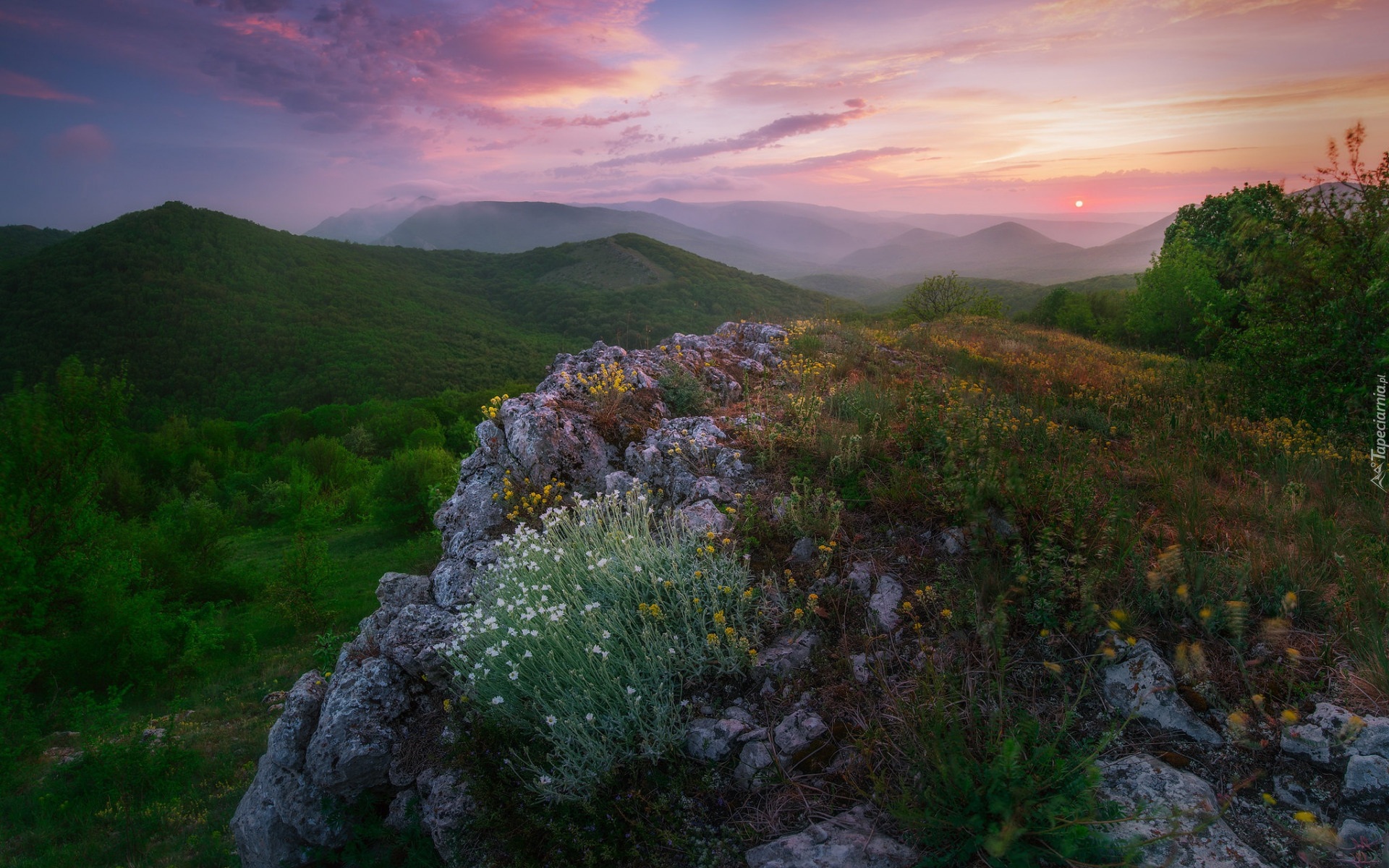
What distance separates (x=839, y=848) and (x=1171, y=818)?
1.37 meters

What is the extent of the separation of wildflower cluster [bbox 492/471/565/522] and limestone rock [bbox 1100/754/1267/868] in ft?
16.3

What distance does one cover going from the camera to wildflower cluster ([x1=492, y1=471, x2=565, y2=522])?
5.99 m

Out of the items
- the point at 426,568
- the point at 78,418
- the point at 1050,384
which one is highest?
the point at 78,418

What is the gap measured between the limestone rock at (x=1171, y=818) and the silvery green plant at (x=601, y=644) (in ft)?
6.33

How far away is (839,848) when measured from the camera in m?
2.63

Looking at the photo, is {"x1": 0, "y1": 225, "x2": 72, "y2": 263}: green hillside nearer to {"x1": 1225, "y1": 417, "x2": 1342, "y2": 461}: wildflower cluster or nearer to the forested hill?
the forested hill

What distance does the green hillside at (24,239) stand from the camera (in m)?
106

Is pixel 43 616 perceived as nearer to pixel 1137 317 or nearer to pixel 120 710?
pixel 120 710

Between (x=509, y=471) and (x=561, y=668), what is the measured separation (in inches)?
133

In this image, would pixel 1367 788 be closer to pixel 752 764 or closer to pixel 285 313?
pixel 752 764

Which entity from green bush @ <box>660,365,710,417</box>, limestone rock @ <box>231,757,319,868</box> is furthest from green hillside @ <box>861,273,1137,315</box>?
limestone rock @ <box>231,757,319,868</box>

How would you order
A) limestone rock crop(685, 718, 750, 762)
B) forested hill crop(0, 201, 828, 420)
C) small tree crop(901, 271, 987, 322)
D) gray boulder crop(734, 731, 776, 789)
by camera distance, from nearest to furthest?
gray boulder crop(734, 731, 776, 789) → limestone rock crop(685, 718, 750, 762) → small tree crop(901, 271, 987, 322) → forested hill crop(0, 201, 828, 420)

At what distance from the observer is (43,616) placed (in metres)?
8.81

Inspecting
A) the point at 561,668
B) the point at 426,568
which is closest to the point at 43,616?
the point at 426,568
